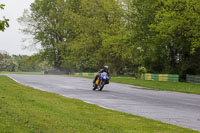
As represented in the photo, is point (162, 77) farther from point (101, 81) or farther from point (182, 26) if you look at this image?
point (101, 81)

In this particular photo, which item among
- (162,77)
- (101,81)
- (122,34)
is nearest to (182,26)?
(162,77)

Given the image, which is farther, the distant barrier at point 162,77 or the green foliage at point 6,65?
the green foliage at point 6,65

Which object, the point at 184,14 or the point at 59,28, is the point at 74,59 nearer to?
the point at 59,28

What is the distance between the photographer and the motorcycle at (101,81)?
2222cm

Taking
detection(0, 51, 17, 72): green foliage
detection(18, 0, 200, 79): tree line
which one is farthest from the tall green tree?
detection(0, 51, 17, 72): green foliage

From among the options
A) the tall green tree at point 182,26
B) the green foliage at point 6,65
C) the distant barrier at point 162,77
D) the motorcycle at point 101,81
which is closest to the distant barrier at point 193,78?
the tall green tree at point 182,26

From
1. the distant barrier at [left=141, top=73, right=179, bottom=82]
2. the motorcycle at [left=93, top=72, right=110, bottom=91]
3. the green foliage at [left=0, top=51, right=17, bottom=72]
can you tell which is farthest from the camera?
the green foliage at [left=0, top=51, right=17, bottom=72]

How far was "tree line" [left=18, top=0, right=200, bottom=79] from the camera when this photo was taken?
3722 cm

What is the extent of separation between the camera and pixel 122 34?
2216 inches

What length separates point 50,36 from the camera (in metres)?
79.1

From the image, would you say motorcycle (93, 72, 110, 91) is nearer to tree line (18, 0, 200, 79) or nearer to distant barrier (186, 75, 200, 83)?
tree line (18, 0, 200, 79)

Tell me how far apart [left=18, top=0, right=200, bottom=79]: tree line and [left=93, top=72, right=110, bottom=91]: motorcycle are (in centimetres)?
1518

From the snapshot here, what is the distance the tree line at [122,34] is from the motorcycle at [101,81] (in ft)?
49.8

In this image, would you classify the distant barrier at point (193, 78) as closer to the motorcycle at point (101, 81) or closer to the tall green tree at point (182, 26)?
the tall green tree at point (182, 26)
